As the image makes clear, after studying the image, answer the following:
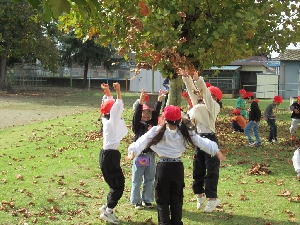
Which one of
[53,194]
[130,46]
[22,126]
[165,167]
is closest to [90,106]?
[22,126]

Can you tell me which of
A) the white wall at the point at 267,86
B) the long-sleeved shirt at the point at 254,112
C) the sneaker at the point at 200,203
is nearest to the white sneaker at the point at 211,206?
the sneaker at the point at 200,203

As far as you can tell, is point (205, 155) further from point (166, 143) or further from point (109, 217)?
point (109, 217)

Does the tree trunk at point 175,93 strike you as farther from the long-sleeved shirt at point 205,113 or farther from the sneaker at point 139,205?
the sneaker at point 139,205

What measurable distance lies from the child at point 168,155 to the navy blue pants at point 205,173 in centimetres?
127

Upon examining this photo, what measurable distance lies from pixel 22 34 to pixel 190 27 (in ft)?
84.1

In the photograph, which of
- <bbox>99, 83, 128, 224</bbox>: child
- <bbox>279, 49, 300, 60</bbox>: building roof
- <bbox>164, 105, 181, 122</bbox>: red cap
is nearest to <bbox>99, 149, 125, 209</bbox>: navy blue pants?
<bbox>99, 83, 128, 224</bbox>: child

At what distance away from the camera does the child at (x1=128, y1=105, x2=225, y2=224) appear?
20.9ft

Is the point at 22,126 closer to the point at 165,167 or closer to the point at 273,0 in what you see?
the point at 273,0

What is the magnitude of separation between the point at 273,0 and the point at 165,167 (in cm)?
815

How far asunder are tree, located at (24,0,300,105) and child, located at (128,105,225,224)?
472cm

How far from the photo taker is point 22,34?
37.0 m

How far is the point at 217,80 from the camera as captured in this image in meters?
41.9

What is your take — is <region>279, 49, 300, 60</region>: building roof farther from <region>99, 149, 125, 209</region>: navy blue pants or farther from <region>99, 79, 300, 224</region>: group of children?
<region>99, 149, 125, 209</region>: navy blue pants

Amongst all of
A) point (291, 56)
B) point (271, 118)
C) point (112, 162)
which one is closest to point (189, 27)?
point (271, 118)
